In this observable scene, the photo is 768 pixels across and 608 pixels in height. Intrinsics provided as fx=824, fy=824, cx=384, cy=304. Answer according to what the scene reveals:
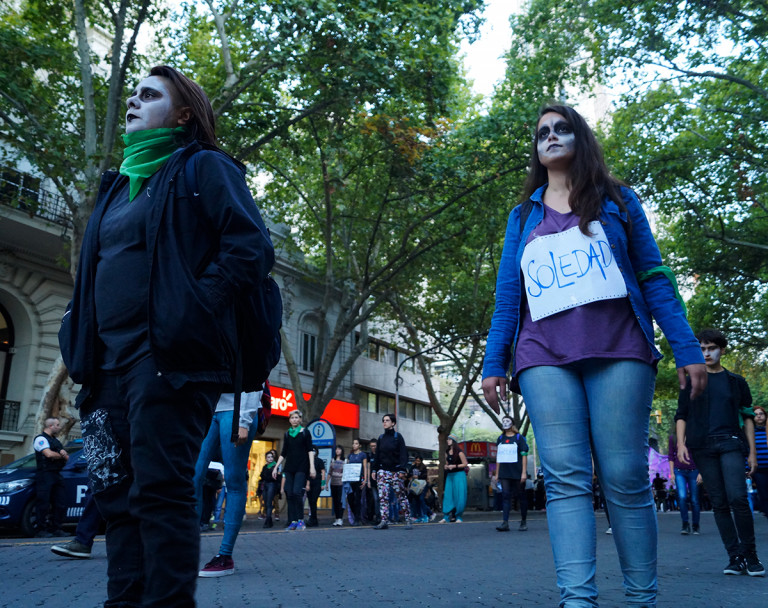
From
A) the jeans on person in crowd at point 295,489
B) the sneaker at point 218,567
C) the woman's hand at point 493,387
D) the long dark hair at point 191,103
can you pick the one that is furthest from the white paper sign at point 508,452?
the long dark hair at point 191,103

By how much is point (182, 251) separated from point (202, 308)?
0.77 ft

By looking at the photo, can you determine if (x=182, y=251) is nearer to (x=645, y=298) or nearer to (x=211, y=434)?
(x=645, y=298)

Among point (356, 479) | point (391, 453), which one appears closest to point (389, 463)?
point (391, 453)

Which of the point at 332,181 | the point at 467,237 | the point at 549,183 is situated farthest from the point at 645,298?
the point at 467,237

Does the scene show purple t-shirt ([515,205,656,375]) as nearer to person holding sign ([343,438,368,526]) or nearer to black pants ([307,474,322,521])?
black pants ([307,474,322,521])

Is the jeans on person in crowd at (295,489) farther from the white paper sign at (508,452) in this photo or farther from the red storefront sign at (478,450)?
the red storefront sign at (478,450)

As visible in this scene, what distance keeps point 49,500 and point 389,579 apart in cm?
762

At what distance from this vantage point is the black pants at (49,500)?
37.3ft

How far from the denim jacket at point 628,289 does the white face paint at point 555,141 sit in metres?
0.17

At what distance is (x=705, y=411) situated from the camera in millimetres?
6297

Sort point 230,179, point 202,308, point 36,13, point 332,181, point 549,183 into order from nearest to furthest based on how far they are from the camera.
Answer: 1. point 202,308
2. point 230,179
3. point 549,183
4. point 36,13
5. point 332,181

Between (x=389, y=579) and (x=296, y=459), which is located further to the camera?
(x=296, y=459)

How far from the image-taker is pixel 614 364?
10.1 feet

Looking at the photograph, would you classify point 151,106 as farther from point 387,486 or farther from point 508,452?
point 387,486
